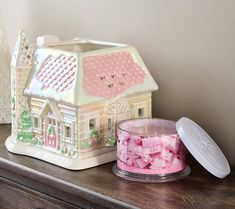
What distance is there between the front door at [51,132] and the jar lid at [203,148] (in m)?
0.25

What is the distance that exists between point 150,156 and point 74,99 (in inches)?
7.0

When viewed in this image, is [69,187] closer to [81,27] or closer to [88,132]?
[88,132]

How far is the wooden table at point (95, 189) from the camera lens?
1.05 metres

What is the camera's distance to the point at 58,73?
1222mm

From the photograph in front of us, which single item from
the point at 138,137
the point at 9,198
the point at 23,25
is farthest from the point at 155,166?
the point at 23,25

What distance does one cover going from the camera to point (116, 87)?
1228mm

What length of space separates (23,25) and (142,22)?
44cm

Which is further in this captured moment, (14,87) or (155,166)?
(14,87)

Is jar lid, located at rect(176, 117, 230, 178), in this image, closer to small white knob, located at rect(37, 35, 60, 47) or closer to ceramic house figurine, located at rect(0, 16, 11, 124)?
small white knob, located at rect(37, 35, 60, 47)

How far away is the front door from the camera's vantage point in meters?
1.25

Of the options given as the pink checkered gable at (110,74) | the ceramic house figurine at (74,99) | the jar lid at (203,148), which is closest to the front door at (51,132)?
the ceramic house figurine at (74,99)

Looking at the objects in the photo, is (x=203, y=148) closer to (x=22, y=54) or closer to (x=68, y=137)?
(x=68, y=137)

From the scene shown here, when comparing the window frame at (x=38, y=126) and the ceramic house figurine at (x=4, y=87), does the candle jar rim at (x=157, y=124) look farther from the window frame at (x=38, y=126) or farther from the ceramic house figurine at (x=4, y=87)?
the ceramic house figurine at (x=4, y=87)

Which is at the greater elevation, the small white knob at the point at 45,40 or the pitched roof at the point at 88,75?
the small white knob at the point at 45,40
